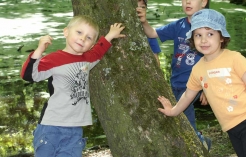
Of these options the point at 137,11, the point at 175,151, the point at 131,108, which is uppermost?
the point at 137,11

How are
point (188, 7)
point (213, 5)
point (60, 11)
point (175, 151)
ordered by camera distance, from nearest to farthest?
point (175, 151) < point (188, 7) < point (60, 11) < point (213, 5)

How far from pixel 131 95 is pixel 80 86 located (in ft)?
1.06

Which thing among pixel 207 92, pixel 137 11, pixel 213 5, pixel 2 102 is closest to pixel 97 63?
pixel 137 11

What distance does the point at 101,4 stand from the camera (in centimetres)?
288

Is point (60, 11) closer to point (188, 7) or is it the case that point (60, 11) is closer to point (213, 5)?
point (213, 5)

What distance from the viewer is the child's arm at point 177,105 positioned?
2746 millimetres

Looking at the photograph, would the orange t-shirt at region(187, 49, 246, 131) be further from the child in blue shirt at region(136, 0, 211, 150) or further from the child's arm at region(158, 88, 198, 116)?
the child in blue shirt at region(136, 0, 211, 150)

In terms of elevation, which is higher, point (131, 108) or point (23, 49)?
point (131, 108)

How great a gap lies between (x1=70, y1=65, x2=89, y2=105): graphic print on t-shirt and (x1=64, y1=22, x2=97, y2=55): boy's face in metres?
0.11

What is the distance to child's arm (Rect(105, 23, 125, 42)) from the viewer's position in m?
2.76

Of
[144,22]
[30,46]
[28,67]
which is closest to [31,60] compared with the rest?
[28,67]

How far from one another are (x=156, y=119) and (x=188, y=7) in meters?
0.99

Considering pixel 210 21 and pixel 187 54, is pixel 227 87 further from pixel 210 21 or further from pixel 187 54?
pixel 187 54

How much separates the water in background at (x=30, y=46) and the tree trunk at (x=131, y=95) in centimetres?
219
